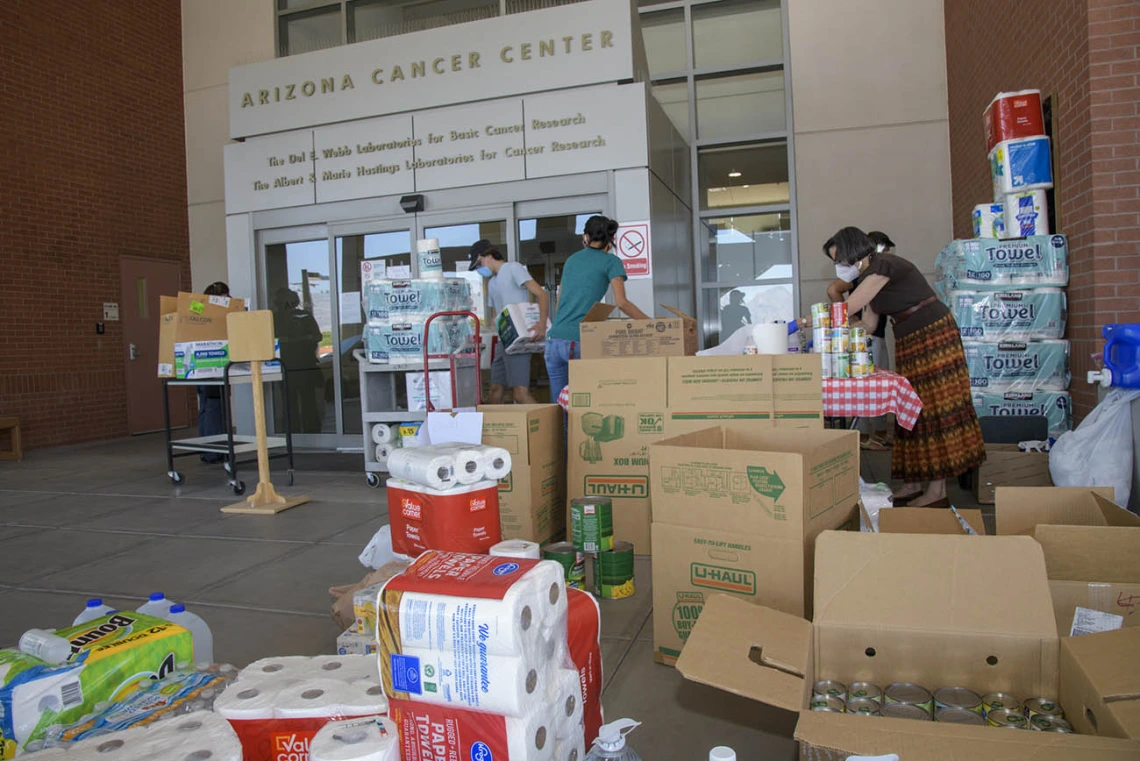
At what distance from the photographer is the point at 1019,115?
501cm

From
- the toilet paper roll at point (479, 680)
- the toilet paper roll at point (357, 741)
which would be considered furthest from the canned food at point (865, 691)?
the toilet paper roll at point (357, 741)

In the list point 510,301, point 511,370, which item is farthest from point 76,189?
point 511,370

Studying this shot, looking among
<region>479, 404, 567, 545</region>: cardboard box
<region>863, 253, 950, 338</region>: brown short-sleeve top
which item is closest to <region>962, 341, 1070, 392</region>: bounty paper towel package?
<region>863, 253, 950, 338</region>: brown short-sleeve top

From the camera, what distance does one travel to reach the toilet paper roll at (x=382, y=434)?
5.96m

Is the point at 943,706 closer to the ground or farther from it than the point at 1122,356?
closer to the ground

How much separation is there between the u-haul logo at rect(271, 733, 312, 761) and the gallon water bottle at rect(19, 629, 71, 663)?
630 millimetres

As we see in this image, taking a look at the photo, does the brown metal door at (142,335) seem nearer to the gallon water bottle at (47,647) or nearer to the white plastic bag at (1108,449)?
the gallon water bottle at (47,647)

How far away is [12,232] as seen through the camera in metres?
8.91

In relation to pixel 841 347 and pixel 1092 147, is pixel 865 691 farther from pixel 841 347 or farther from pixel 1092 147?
pixel 1092 147

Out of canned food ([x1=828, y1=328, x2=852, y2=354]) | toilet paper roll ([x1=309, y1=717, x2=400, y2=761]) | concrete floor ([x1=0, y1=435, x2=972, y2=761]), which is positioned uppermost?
canned food ([x1=828, y1=328, x2=852, y2=354])

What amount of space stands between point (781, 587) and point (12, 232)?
32.9 ft

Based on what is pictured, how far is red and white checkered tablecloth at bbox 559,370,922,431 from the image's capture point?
3.78 m

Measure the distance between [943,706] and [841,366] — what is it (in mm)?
2418

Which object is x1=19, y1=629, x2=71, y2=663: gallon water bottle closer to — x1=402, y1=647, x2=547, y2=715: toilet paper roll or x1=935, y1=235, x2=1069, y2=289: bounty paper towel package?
x1=402, y1=647, x2=547, y2=715: toilet paper roll
